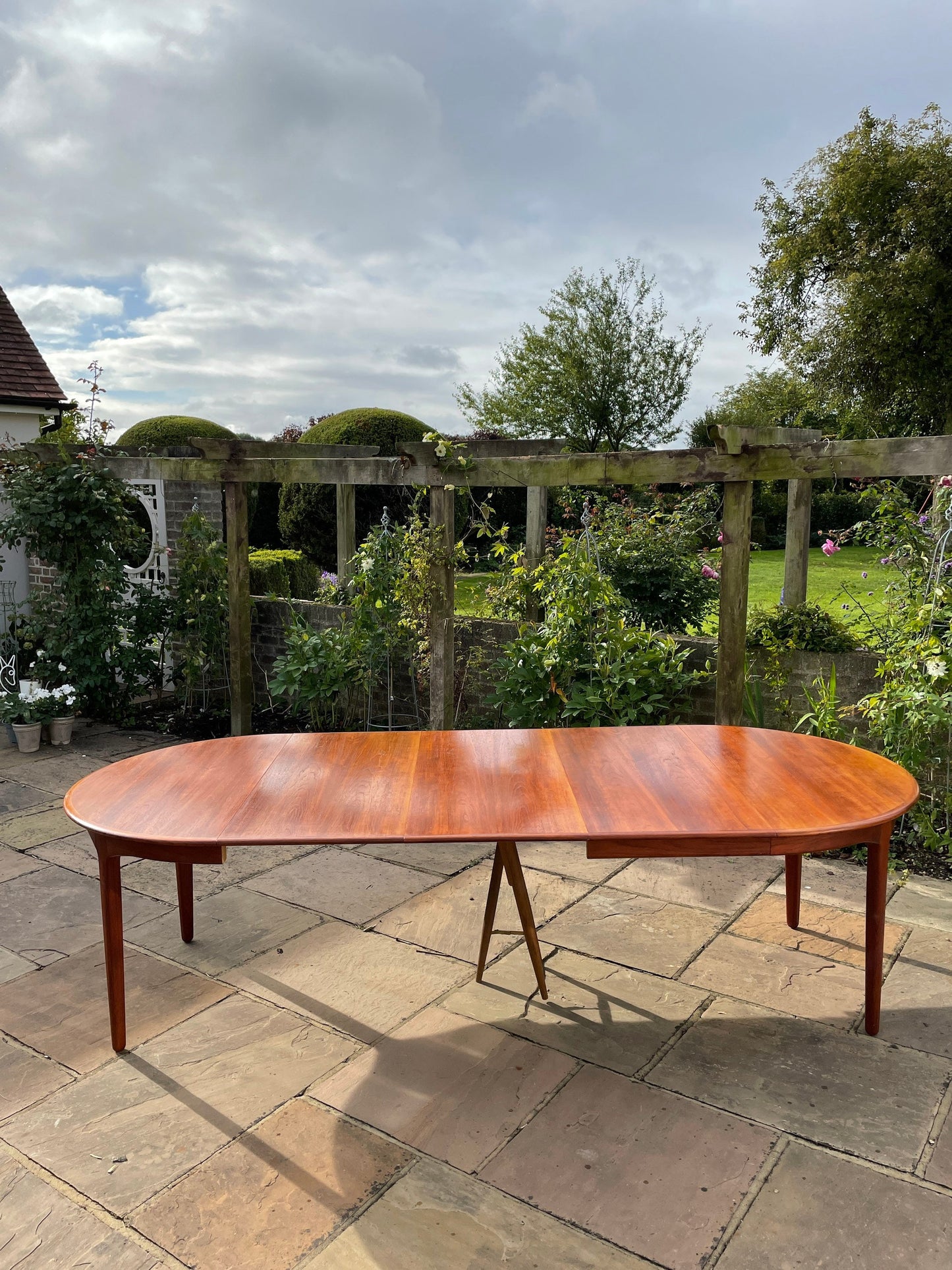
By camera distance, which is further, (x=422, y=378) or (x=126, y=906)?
(x=422, y=378)

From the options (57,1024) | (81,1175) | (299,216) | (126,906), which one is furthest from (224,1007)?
(299,216)

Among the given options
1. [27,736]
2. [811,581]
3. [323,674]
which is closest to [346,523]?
[323,674]

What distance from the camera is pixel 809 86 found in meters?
6.27

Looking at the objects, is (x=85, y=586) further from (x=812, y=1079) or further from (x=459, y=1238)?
(x=812, y=1079)

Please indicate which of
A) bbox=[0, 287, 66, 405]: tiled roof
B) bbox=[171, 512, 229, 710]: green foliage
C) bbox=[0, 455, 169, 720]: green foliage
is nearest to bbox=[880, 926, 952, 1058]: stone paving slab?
bbox=[171, 512, 229, 710]: green foliage

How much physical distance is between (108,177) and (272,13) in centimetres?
269

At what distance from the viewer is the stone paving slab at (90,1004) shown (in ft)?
8.11

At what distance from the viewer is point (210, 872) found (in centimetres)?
367

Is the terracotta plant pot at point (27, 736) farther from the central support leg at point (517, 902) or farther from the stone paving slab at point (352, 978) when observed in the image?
the central support leg at point (517, 902)

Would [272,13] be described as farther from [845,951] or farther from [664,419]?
[664,419]

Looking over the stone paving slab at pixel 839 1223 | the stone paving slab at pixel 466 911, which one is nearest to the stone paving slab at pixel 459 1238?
the stone paving slab at pixel 839 1223

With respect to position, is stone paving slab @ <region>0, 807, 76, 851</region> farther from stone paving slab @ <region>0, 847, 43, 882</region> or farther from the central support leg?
the central support leg

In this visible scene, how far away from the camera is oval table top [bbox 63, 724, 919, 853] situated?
2.12 metres

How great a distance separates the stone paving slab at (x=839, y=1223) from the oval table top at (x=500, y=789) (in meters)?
0.70
